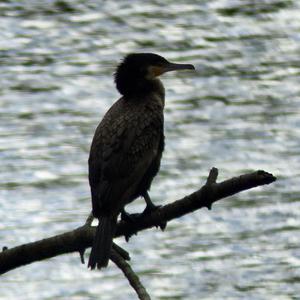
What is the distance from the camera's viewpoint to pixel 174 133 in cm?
1266

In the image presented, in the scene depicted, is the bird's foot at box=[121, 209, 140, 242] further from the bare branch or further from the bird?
the bare branch

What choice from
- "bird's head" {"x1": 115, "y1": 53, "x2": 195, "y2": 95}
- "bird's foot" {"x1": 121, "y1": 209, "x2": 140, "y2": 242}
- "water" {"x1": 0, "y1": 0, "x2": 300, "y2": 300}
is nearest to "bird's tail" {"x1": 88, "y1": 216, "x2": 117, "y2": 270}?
"bird's foot" {"x1": 121, "y1": 209, "x2": 140, "y2": 242}

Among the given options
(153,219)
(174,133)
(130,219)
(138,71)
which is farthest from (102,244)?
(174,133)

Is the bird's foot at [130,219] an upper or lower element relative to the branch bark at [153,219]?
lower

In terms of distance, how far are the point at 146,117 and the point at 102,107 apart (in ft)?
23.7

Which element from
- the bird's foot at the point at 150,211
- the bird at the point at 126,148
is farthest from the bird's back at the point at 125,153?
the bird's foot at the point at 150,211

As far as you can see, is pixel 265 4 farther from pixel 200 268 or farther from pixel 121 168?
pixel 121 168

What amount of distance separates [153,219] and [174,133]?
7.56m

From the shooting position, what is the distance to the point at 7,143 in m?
12.3

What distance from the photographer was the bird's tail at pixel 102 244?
525cm

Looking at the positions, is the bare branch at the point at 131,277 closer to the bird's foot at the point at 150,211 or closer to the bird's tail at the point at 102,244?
the bird's tail at the point at 102,244

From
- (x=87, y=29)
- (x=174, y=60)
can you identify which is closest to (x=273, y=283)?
(x=174, y=60)

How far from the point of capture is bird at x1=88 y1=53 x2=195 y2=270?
221 inches

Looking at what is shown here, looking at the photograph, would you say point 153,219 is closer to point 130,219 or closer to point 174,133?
point 130,219
